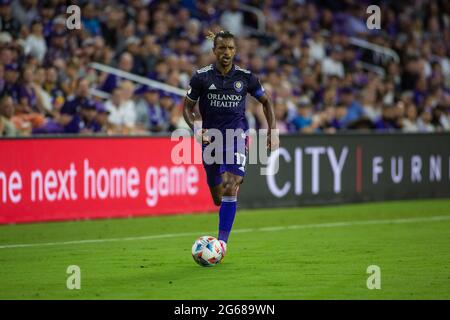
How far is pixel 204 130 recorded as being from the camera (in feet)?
36.3

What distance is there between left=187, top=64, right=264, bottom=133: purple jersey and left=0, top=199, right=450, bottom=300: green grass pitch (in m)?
1.62

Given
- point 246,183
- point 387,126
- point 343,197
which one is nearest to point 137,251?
point 246,183

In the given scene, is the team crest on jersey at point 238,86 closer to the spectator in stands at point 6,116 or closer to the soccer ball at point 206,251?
the soccer ball at point 206,251

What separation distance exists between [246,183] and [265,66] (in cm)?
520

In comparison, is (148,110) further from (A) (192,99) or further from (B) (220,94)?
(B) (220,94)

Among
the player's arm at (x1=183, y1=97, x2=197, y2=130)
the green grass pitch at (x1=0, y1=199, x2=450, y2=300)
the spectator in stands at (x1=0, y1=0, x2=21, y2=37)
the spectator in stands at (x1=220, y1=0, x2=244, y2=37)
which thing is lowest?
the green grass pitch at (x1=0, y1=199, x2=450, y2=300)

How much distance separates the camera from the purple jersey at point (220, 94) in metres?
11.4

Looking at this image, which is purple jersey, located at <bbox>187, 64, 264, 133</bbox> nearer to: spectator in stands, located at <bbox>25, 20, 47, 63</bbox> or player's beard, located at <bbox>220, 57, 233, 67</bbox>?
player's beard, located at <bbox>220, 57, 233, 67</bbox>

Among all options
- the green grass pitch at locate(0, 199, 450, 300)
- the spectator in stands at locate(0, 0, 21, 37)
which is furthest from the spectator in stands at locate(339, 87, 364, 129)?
the spectator in stands at locate(0, 0, 21, 37)

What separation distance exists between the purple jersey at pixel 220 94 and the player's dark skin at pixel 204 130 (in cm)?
10

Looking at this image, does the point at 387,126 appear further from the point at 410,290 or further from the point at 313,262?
the point at 410,290

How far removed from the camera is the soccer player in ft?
37.2
